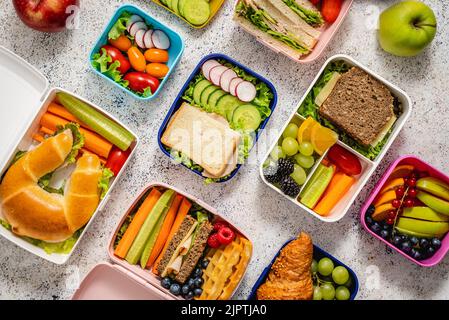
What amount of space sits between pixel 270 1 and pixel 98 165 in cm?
99

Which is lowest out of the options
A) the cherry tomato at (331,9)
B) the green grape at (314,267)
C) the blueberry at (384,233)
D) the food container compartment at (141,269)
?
the food container compartment at (141,269)

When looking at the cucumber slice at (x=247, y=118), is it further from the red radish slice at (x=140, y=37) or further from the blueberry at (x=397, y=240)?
the blueberry at (x=397, y=240)

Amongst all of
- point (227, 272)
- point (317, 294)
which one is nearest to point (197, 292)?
point (227, 272)

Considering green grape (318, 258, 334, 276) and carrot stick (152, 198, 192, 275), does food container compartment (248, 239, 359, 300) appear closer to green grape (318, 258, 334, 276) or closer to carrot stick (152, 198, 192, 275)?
green grape (318, 258, 334, 276)

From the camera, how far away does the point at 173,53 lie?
226cm

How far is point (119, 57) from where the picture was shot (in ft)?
7.20

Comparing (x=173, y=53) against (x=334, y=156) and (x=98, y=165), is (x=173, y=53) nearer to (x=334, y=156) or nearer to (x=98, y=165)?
(x=98, y=165)

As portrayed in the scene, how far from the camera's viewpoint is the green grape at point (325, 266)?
2178mm

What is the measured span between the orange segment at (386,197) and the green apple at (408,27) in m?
0.59

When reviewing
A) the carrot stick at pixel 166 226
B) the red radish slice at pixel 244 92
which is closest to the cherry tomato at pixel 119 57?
the red radish slice at pixel 244 92

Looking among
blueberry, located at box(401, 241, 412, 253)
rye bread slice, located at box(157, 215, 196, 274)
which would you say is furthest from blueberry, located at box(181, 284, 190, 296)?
blueberry, located at box(401, 241, 412, 253)

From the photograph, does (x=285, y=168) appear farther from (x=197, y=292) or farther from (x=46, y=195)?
(x=46, y=195)

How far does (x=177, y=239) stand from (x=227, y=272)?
0.25 metres
